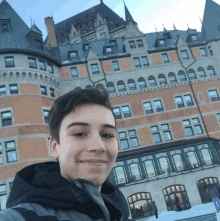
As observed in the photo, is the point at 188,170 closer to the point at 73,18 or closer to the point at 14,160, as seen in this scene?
the point at 14,160

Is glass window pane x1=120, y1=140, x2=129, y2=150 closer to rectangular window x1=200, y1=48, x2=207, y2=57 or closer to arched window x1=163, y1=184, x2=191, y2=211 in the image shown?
arched window x1=163, y1=184, x2=191, y2=211

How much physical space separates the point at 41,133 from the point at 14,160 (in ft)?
10.8

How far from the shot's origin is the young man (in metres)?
1.55

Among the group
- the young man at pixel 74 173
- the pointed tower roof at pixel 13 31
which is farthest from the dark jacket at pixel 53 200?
the pointed tower roof at pixel 13 31

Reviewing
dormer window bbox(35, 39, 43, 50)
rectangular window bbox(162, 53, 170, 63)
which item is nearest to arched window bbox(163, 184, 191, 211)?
rectangular window bbox(162, 53, 170, 63)

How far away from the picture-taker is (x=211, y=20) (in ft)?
98.7

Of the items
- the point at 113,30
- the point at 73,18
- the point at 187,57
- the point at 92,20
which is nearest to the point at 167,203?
the point at 187,57

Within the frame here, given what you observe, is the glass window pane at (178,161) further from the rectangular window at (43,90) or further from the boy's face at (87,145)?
the boy's face at (87,145)

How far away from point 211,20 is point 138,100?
16134 mm

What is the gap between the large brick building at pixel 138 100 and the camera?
20719mm

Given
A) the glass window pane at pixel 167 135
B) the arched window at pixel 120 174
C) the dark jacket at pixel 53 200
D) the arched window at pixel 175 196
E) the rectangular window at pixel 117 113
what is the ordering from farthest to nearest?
the rectangular window at pixel 117 113
the glass window pane at pixel 167 135
the arched window at pixel 120 174
the arched window at pixel 175 196
the dark jacket at pixel 53 200

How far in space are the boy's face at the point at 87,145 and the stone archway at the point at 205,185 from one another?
2279 centimetres

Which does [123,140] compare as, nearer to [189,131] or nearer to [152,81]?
[189,131]

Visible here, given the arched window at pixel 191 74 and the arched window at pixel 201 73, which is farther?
the arched window at pixel 201 73
